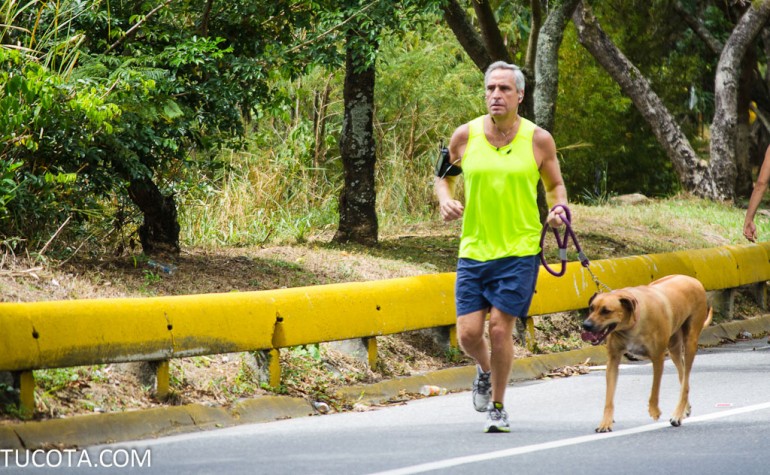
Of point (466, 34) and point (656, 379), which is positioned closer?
point (656, 379)

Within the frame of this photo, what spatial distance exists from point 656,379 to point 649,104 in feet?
61.1

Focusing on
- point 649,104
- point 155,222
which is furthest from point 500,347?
point 649,104

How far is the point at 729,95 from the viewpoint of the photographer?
25781 millimetres

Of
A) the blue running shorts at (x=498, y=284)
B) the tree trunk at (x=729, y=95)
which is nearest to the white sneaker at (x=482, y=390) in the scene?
the blue running shorts at (x=498, y=284)

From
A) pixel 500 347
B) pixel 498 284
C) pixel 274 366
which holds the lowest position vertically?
pixel 274 366

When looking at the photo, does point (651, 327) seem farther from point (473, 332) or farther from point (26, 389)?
point (26, 389)

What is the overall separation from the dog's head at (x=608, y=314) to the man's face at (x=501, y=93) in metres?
1.28

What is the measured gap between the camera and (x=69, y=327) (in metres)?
7.62

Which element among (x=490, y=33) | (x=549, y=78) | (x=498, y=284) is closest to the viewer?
(x=498, y=284)

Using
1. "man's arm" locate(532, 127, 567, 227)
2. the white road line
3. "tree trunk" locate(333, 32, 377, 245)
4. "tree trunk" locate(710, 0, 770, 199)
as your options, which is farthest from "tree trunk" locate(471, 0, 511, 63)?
"tree trunk" locate(710, 0, 770, 199)

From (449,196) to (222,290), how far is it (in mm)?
3827

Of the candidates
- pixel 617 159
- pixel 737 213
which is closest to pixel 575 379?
pixel 737 213

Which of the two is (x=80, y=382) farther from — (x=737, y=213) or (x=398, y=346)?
(x=737, y=213)

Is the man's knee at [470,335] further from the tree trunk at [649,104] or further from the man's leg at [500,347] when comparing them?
the tree trunk at [649,104]
